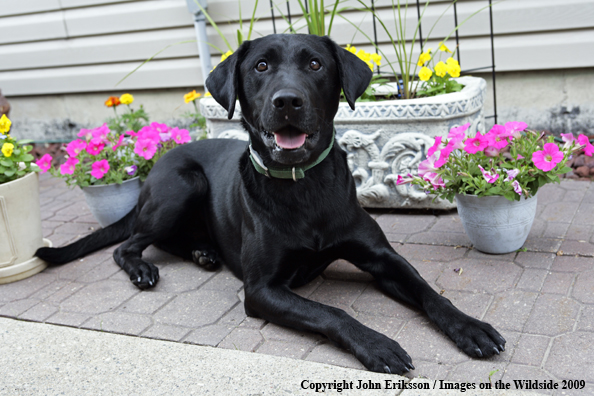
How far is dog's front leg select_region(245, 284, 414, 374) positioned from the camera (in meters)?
2.12

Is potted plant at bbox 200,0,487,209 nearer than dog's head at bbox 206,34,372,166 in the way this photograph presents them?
No

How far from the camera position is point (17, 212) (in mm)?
3309

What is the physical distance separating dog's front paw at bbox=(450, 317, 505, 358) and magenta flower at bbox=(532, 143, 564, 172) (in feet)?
2.98

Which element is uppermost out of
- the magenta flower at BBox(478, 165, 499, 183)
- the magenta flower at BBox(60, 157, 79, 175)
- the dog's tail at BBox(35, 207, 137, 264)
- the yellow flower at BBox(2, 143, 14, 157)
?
the yellow flower at BBox(2, 143, 14, 157)

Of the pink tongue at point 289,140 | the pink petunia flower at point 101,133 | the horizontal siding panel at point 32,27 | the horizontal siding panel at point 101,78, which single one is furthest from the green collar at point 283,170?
the horizontal siding panel at point 32,27

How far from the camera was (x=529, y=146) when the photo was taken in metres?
2.85

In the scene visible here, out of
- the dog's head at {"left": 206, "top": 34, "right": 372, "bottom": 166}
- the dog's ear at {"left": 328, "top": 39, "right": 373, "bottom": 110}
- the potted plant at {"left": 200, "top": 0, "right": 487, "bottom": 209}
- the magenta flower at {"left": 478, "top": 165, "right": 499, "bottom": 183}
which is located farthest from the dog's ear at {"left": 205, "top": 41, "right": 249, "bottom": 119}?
the magenta flower at {"left": 478, "top": 165, "right": 499, "bottom": 183}

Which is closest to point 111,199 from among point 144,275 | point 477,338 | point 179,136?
point 179,136

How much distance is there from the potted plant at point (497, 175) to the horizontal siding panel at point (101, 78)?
3.63 m

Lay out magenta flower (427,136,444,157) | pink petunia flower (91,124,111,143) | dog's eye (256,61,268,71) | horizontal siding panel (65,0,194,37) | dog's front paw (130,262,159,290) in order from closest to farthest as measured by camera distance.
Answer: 1. dog's eye (256,61,268,71)
2. magenta flower (427,136,444,157)
3. dog's front paw (130,262,159,290)
4. pink petunia flower (91,124,111,143)
5. horizontal siding panel (65,0,194,37)

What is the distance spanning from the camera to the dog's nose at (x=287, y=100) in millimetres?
2287

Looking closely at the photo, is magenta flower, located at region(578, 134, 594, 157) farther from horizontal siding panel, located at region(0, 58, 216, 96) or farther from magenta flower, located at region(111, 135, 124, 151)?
horizontal siding panel, located at region(0, 58, 216, 96)

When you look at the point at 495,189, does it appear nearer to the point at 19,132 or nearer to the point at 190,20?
the point at 190,20

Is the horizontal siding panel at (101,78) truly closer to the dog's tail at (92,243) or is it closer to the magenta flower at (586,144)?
the dog's tail at (92,243)
